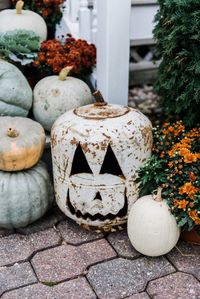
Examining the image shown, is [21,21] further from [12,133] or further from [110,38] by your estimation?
[12,133]

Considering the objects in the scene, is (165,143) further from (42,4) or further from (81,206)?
(42,4)

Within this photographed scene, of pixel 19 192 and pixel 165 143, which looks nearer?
pixel 19 192

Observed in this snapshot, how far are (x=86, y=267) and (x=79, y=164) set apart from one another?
2.13 feet

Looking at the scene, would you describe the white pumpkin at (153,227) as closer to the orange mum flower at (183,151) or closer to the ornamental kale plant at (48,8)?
the orange mum flower at (183,151)

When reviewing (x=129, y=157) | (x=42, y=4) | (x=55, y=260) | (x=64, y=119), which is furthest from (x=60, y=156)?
(x=42, y=4)

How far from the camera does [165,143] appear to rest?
3502 mm

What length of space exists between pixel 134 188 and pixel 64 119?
2.12 ft

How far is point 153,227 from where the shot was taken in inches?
116

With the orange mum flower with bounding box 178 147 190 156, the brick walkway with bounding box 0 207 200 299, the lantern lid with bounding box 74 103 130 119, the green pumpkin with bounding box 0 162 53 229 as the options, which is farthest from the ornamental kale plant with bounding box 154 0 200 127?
the green pumpkin with bounding box 0 162 53 229

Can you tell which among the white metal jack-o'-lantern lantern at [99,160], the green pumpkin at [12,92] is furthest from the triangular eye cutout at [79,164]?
the green pumpkin at [12,92]

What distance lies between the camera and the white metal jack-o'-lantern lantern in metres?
3.04

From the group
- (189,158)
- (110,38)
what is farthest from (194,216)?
(110,38)

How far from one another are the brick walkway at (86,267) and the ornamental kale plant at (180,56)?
39.9 inches

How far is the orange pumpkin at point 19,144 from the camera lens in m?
3.13
